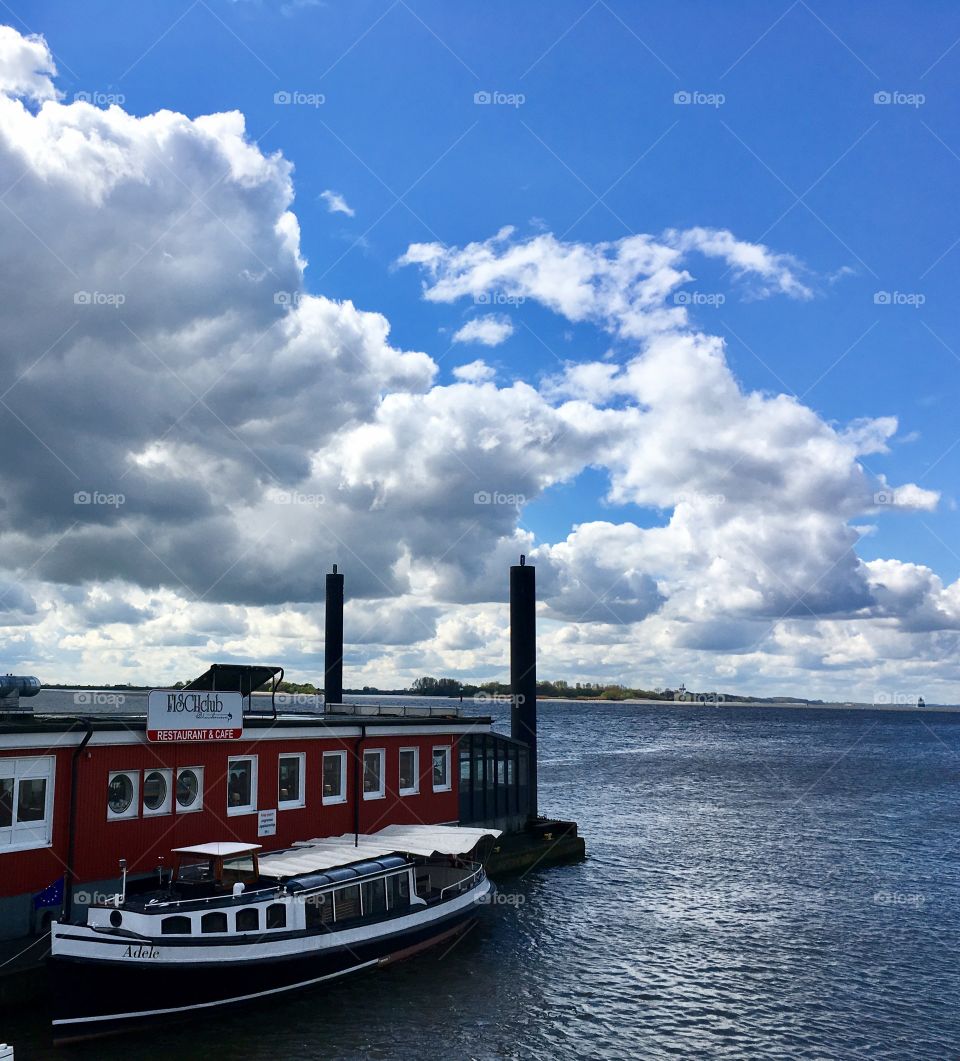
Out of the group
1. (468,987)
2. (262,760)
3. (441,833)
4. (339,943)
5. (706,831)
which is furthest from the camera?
(706,831)

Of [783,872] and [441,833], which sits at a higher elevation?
[441,833]

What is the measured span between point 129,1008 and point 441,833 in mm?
14005

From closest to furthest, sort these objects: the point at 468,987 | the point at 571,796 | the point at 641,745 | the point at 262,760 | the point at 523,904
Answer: the point at 468,987 < the point at 262,760 < the point at 523,904 < the point at 571,796 < the point at 641,745

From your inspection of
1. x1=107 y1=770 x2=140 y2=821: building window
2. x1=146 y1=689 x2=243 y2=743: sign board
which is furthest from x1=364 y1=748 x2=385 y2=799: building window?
x1=107 y1=770 x2=140 y2=821: building window

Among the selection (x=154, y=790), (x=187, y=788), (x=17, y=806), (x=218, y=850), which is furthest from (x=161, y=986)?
(x=187, y=788)

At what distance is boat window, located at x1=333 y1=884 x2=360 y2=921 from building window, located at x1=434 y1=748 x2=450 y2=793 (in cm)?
1238

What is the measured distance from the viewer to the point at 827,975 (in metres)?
31.9

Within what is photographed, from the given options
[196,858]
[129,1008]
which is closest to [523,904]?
[196,858]

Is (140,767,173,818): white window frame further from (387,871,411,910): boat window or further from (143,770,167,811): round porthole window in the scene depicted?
(387,871,411,910): boat window

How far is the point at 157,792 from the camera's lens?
28484 mm

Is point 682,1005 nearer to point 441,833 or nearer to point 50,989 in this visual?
point 441,833

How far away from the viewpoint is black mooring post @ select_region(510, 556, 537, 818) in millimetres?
49094

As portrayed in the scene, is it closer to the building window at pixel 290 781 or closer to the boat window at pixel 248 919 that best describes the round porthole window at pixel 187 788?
the building window at pixel 290 781

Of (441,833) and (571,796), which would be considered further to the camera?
(571,796)
